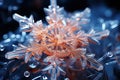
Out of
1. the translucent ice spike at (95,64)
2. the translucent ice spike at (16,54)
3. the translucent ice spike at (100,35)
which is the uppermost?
the translucent ice spike at (100,35)

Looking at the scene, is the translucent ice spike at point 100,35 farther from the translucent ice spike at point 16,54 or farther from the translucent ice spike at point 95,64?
the translucent ice spike at point 16,54

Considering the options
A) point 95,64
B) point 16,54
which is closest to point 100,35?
point 95,64

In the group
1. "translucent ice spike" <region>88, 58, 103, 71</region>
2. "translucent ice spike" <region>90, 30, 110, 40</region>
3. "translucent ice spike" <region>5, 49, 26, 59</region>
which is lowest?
"translucent ice spike" <region>88, 58, 103, 71</region>

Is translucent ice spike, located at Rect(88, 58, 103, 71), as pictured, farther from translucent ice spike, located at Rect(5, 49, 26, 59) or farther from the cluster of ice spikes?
translucent ice spike, located at Rect(5, 49, 26, 59)

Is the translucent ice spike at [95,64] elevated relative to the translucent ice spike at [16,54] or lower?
lower

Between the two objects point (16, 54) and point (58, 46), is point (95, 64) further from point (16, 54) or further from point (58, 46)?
point (16, 54)

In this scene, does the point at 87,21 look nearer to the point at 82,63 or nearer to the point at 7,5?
the point at 82,63

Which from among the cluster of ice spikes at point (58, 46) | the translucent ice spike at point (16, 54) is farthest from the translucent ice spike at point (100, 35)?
the translucent ice spike at point (16, 54)

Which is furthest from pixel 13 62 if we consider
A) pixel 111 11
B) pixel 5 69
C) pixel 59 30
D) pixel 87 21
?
pixel 111 11

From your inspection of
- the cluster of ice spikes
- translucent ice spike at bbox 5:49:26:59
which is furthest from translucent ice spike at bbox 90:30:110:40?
translucent ice spike at bbox 5:49:26:59

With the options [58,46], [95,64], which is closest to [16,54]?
[58,46]
